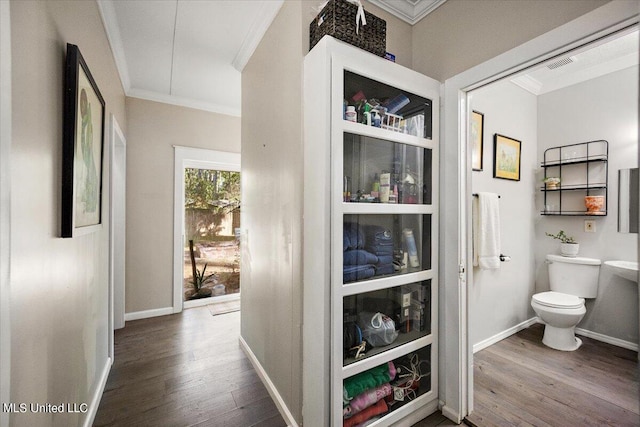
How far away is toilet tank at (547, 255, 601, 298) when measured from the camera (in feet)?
8.33

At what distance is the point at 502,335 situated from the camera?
262 cm

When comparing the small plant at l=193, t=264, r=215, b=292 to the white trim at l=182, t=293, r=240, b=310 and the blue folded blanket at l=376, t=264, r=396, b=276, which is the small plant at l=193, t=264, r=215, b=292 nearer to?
the white trim at l=182, t=293, r=240, b=310

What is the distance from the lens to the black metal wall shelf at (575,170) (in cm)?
253

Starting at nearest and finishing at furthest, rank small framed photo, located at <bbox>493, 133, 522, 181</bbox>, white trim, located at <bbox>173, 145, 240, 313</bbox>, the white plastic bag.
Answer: the white plastic bag, small framed photo, located at <bbox>493, 133, 522, 181</bbox>, white trim, located at <bbox>173, 145, 240, 313</bbox>

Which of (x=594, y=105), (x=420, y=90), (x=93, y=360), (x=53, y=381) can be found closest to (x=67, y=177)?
(x=53, y=381)

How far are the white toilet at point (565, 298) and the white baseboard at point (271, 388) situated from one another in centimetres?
235

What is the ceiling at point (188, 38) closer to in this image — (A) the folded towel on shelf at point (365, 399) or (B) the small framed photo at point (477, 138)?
(B) the small framed photo at point (477, 138)

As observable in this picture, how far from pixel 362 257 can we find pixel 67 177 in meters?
1.38

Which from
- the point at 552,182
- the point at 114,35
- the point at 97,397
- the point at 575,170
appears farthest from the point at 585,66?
the point at 97,397

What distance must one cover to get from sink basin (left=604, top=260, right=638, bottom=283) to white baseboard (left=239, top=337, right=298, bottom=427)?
9.52ft

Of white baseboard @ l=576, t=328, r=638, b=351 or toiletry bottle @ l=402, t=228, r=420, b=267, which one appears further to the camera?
white baseboard @ l=576, t=328, r=638, b=351

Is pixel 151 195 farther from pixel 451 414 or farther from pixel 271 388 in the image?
pixel 451 414

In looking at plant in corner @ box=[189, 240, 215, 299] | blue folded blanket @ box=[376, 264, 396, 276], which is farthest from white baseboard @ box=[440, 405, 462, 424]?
plant in corner @ box=[189, 240, 215, 299]

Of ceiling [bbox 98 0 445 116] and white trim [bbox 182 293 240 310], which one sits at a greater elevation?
ceiling [bbox 98 0 445 116]
